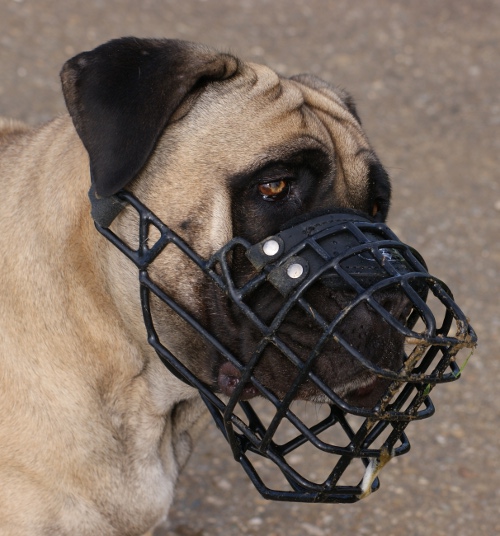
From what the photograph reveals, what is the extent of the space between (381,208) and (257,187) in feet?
1.93

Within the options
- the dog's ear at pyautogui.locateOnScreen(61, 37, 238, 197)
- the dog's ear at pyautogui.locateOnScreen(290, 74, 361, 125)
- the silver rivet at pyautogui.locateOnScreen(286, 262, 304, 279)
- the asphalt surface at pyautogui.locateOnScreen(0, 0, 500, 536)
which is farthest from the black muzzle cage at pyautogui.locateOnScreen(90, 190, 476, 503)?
the asphalt surface at pyautogui.locateOnScreen(0, 0, 500, 536)

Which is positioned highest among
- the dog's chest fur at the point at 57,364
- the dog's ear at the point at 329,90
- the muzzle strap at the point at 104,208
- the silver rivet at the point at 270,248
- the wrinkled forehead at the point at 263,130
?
the wrinkled forehead at the point at 263,130

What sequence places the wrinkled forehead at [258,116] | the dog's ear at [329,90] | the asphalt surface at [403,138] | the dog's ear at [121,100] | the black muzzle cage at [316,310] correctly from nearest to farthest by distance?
the black muzzle cage at [316,310]
the dog's ear at [121,100]
the wrinkled forehead at [258,116]
the dog's ear at [329,90]
the asphalt surface at [403,138]

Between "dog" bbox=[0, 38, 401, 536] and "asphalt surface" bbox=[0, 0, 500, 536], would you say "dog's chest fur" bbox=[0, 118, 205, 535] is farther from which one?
"asphalt surface" bbox=[0, 0, 500, 536]

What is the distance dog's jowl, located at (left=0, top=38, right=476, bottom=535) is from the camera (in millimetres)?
2121

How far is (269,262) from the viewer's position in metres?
2.07

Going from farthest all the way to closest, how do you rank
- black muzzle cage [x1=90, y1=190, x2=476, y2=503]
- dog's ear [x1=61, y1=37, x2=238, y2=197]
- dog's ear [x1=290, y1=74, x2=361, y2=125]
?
dog's ear [x1=290, y1=74, x2=361, y2=125] → dog's ear [x1=61, y1=37, x2=238, y2=197] → black muzzle cage [x1=90, y1=190, x2=476, y2=503]

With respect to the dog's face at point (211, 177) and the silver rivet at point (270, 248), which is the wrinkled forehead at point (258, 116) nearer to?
the dog's face at point (211, 177)

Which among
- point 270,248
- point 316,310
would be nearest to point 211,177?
point 270,248

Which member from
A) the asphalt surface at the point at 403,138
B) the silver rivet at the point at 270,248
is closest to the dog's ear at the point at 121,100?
the silver rivet at the point at 270,248

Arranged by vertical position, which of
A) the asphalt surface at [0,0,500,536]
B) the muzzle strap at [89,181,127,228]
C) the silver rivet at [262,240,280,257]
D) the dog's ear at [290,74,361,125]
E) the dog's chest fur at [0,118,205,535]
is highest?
the dog's ear at [290,74,361,125]

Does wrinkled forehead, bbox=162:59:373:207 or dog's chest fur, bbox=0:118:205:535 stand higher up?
wrinkled forehead, bbox=162:59:373:207

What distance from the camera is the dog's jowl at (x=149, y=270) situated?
6.96ft

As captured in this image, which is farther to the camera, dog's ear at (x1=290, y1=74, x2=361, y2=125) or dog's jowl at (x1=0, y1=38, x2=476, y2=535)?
→ dog's ear at (x1=290, y1=74, x2=361, y2=125)
